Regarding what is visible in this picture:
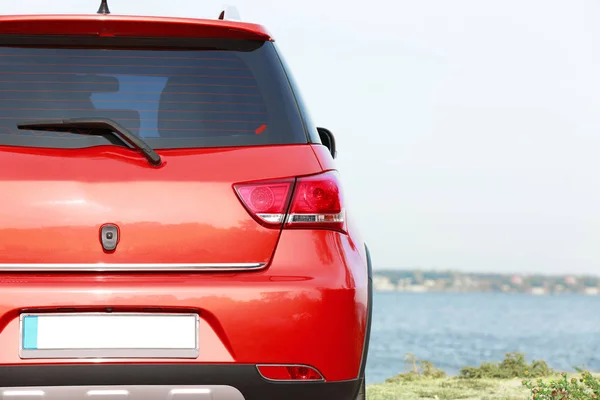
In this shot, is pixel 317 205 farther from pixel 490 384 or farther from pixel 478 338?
pixel 478 338

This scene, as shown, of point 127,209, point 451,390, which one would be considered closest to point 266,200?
point 127,209

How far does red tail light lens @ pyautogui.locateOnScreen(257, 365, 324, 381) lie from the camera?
3615mm

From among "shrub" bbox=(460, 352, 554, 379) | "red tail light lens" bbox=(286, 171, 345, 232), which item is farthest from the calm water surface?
"red tail light lens" bbox=(286, 171, 345, 232)

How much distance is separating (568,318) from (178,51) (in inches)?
5977

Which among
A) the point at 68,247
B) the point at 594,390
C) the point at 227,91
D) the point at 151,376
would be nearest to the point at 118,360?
the point at 151,376

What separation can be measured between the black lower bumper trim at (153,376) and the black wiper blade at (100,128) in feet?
2.35

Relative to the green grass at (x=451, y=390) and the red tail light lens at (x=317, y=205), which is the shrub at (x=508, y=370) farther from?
the red tail light lens at (x=317, y=205)

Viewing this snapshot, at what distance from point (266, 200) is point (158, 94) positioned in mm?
607

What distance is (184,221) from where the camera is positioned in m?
3.60

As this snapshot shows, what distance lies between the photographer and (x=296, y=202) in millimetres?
3693

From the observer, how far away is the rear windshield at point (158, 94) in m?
3.73

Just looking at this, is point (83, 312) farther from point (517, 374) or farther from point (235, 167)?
point (517, 374)

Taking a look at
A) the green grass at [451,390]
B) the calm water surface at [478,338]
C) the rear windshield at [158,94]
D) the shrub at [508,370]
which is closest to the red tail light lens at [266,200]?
the rear windshield at [158,94]

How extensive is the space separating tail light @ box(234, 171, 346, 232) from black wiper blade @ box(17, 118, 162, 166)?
1.08ft
